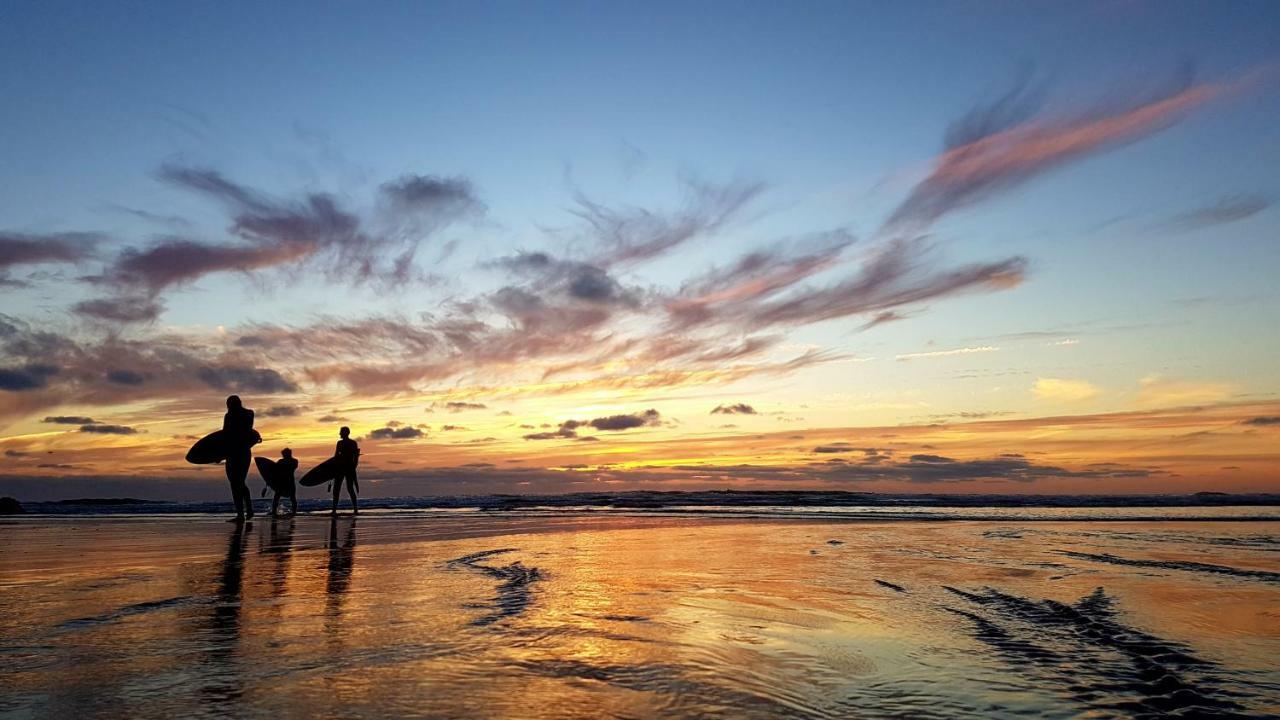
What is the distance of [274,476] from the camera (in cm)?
2217

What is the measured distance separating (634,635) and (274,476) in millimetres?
20281

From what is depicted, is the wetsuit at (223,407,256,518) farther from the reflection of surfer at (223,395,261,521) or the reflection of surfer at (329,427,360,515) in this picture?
the reflection of surfer at (329,427,360,515)

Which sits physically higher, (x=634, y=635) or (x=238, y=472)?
(x=238, y=472)

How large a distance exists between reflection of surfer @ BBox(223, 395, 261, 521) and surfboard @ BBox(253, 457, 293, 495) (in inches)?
153

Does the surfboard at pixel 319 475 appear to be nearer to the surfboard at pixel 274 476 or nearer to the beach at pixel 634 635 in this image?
the surfboard at pixel 274 476

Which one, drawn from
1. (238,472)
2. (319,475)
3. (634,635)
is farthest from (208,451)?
(634,635)

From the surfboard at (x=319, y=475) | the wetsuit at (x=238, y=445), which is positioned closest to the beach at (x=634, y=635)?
the wetsuit at (x=238, y=445)

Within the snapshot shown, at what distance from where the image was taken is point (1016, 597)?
21.5 feet

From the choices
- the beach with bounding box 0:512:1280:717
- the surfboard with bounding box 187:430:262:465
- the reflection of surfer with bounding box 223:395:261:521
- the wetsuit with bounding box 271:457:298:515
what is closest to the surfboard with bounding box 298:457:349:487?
the wetsuit with bounding box 271:457:298:515

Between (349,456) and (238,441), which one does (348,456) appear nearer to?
(349,456)

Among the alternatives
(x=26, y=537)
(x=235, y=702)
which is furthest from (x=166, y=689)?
(x=26, y=537)

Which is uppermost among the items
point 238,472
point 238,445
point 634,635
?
point 238,445

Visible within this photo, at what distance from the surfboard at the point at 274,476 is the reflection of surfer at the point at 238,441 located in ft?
12.8

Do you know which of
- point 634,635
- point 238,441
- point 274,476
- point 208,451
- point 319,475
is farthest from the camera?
point 319,475
